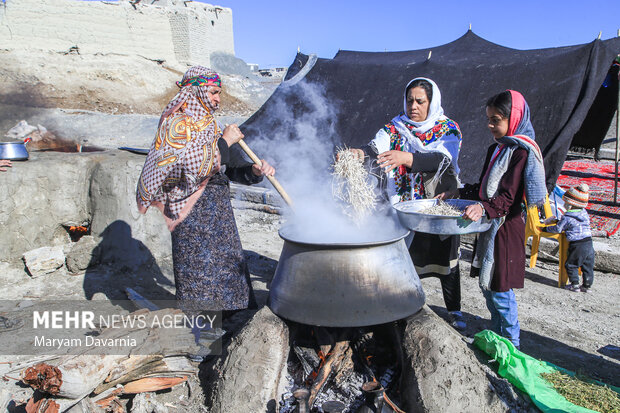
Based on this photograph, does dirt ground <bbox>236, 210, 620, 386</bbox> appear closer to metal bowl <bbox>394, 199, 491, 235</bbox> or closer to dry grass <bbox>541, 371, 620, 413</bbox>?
dry grass <bbox>541, 371, 620, 413</bbox>

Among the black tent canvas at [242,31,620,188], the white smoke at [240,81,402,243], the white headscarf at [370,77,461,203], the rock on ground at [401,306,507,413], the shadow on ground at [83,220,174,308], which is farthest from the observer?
the black tent canvas at [242,31,620,188]

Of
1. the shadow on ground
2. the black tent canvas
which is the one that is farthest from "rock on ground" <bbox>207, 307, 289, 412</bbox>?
the black tent canvas

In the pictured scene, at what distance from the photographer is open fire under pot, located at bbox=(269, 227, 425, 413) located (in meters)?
2.28

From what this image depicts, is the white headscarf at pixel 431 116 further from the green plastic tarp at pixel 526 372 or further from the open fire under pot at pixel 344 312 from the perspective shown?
the green plastic tarp at pixel 526 372

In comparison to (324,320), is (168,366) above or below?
→ below

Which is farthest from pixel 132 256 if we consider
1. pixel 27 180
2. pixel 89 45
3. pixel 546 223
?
pixel 89 45

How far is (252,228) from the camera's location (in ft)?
22.6

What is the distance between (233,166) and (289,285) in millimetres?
1112

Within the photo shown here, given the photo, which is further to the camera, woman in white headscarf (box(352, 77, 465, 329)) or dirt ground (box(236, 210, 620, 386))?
dirt ground (box(236, 210, 620, 386))

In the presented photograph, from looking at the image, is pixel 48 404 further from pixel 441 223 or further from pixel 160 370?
pixel 441 223

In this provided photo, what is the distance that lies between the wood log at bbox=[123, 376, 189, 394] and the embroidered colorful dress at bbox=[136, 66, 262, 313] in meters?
0.52

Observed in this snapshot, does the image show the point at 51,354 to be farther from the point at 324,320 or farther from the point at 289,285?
the point at 324,320

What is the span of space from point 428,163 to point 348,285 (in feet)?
4.00

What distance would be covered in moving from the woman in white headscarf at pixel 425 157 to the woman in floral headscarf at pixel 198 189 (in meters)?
1.05
